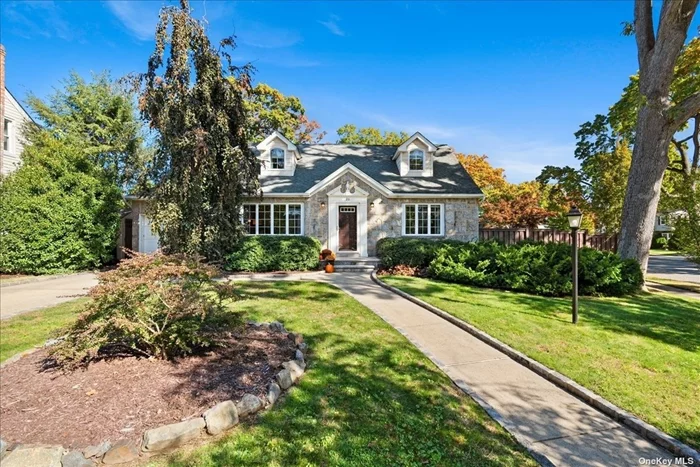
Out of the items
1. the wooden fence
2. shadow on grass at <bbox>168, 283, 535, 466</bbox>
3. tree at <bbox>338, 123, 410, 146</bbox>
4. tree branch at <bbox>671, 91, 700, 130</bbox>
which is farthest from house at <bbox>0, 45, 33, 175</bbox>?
tree branch at <bbox>671, 91, 700, 130</bbox>

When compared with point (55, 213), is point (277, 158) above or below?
above

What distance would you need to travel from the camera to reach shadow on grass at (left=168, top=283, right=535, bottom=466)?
2.74 meters

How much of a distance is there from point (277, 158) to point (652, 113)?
49.6 feet

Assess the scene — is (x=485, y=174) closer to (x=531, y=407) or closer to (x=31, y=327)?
(x=531, y=407)

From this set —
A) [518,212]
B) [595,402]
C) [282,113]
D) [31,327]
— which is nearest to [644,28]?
[518,212]

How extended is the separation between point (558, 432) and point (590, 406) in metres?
0.86

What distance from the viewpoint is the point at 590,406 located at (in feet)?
12.3

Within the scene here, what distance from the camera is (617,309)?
304 inches

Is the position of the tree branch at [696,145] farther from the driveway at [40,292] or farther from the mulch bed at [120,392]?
the driveway at [40,292]

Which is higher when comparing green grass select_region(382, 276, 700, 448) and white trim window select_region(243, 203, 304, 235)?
white trim window select_region(243, 203, 304, 235)

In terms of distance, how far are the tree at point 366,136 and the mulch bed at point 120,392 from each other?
107ft

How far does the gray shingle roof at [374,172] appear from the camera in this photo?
16.0 m

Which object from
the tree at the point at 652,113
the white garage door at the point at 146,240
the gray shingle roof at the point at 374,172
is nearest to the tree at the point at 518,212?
the gray shingle roof at the point at 374,172

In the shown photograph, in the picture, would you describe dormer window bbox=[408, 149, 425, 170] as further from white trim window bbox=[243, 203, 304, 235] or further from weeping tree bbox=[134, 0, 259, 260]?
weeping tree bbox=[134, 0, 259, 260]
